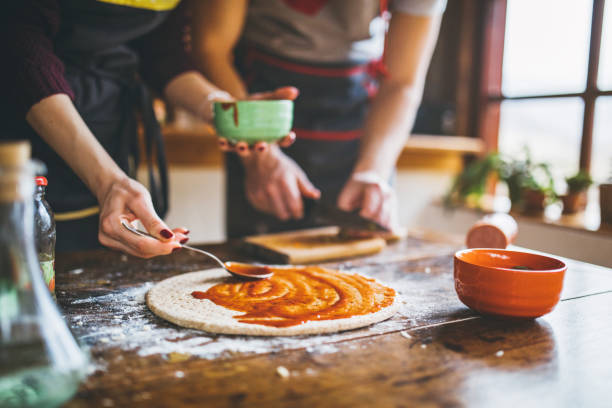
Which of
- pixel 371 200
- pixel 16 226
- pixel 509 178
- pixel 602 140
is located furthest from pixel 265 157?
pixel 602 140

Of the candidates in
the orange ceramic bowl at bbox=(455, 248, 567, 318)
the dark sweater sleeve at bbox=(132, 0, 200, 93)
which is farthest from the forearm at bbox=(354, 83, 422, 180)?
the orange ceramic bowl at bbox=(455, 248, 567, 318)

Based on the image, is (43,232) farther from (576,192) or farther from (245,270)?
(576,192)

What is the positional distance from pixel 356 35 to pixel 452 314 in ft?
3.56

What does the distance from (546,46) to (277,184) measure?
227 cm

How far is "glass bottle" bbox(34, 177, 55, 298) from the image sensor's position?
0.79 meters

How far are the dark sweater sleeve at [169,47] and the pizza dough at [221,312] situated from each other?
671 mm

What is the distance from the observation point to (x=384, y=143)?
161 centimetres

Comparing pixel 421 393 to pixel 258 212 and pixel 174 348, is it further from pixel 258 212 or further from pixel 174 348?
pixel 258 212

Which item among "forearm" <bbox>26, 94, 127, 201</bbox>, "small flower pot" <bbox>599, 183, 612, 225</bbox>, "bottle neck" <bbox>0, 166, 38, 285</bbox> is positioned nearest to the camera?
"bottle neck" <bbox>0, 166, 38, 285</bbox>

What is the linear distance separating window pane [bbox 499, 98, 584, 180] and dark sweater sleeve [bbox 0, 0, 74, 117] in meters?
2.47

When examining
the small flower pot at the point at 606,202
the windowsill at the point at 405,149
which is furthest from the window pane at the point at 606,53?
the windowsill at the point at 405,149

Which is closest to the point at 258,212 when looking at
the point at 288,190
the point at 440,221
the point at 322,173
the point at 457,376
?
the point at 322,173

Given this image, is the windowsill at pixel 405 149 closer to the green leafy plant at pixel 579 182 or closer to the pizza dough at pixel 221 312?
the green leafy plant at pixel 579 182

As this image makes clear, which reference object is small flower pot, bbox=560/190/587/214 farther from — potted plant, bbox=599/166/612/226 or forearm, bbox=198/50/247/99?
forearm, bbox=198/50/247/99
